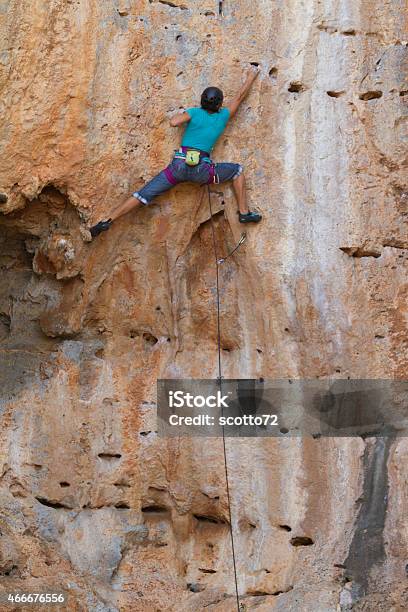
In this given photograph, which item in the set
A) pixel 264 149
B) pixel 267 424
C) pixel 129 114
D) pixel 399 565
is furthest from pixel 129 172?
pixel 399 565

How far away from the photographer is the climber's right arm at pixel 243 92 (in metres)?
5.87

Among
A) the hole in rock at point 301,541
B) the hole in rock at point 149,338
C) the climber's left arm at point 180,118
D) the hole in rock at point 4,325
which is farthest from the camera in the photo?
the hole in rock at point 4,325

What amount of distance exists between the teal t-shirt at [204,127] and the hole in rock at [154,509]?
7.85ft

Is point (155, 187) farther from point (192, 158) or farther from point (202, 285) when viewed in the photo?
point (202, 285)

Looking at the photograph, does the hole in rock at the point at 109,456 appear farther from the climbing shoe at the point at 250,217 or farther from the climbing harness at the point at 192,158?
the climbing harness at the point at 192,158

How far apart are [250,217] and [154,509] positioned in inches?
81.8

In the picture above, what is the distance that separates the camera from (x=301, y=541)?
224 inches

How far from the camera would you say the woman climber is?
5.78 meters

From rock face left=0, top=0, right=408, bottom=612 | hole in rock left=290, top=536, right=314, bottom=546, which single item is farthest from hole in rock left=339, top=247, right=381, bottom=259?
hole in rock left=290, top=536, right=314, bottom=546

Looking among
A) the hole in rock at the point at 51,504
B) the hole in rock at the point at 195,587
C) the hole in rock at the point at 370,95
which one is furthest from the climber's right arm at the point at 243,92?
the hole in rock at the point at 195,587

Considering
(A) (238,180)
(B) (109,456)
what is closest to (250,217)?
(A) (238,180)

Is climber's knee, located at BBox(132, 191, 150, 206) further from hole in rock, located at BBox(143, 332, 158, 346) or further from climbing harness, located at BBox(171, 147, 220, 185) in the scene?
hole in rock, located at BBox(143, 332, 158, 346)

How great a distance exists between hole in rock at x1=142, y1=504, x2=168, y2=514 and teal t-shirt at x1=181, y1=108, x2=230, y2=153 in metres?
2.39

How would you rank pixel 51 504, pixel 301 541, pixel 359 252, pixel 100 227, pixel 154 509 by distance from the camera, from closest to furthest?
pixel 301 541 → pixel 359 252 → pixel 100 227 → pixel 51 504 → pixel 154 509
